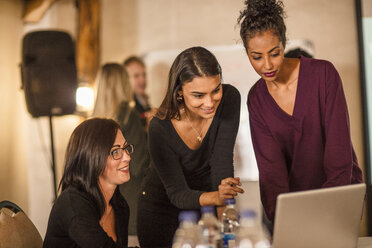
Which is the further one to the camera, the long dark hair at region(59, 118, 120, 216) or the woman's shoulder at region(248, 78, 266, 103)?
the woman's shoulder at region(248, 78, 266, 103)

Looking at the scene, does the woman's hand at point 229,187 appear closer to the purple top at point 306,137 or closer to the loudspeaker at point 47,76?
the purple top at point 306,137

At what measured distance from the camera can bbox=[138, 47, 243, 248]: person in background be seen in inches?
67.1

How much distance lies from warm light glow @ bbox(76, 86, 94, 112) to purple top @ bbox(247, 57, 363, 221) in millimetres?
2233

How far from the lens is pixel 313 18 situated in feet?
11.4

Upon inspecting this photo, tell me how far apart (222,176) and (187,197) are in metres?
0.17

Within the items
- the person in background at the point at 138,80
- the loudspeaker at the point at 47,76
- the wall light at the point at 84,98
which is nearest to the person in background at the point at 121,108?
the loudspeaker at the point at 47,76

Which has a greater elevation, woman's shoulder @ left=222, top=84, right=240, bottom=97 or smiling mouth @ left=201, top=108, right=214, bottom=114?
woman's shoulder @ left=222, top=84, right=240, bottom=97

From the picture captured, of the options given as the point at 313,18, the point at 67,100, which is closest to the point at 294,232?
the point at 67,100

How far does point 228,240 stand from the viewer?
1308 millimetres

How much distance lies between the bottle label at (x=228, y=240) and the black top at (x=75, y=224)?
0.42 meters

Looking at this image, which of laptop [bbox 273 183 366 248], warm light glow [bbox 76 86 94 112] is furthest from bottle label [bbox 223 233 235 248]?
warm light glow [bbox 76 86 94 112]

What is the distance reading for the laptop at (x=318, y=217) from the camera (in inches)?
44.9

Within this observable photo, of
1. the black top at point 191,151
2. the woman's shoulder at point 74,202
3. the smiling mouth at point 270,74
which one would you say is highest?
the smiling mouth at point 270,74

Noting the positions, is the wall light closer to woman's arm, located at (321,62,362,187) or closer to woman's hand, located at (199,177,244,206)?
woman's hand, located at (199,177,244,206)
